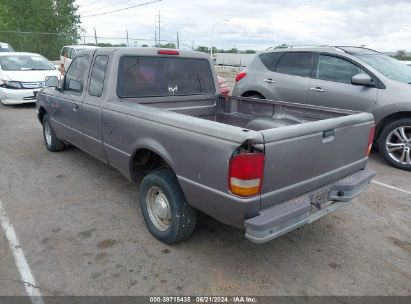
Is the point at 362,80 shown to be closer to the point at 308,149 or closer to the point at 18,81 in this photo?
the point at 308,149

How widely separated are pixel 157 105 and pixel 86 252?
1820 mm

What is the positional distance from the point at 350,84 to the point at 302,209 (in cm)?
394

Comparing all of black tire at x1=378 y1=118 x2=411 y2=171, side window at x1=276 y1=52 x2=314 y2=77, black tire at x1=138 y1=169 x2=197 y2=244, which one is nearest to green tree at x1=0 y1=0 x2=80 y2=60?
side window at x1=276 y1=52 x2=314 y2=77

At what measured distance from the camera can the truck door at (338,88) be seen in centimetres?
563

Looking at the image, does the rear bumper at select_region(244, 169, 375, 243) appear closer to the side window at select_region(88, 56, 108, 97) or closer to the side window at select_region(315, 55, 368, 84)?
the side window at select_region(88, 56, 108, 97)

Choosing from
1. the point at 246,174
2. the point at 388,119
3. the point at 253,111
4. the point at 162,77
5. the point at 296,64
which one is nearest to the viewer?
the point at 246,174

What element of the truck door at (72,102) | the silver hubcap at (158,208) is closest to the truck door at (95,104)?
the truck door at (72,102)

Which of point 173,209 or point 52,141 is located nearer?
point 173,209

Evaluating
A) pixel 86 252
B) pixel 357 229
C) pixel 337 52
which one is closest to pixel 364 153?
pixel 357 229

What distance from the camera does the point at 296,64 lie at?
662 centimetres

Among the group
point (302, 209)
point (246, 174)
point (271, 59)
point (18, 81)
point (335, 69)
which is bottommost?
point (302, 209)

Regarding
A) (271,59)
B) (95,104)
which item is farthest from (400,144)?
→ (95,104)

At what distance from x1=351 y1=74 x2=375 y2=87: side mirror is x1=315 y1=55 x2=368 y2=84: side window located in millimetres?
306

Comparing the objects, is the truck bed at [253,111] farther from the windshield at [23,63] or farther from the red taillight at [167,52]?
the windshield at [23,63]
